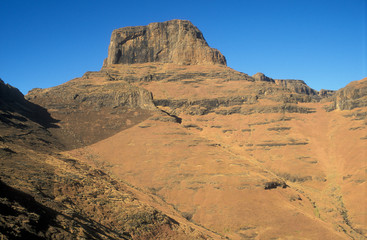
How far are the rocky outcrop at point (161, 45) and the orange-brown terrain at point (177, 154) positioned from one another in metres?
0.44

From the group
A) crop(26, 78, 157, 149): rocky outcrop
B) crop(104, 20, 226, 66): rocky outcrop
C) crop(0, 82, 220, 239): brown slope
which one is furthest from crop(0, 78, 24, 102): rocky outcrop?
crop(104, 20, 226, 66): rocky outcrop

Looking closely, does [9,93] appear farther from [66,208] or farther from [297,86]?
[297,86]

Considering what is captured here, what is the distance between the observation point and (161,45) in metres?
111

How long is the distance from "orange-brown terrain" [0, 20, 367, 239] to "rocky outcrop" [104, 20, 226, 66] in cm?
44

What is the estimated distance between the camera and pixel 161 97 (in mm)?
86750

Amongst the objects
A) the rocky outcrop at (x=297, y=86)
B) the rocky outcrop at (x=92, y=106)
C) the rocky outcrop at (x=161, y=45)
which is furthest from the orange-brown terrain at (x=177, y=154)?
the rocky outcrop at (x=297, y=86)

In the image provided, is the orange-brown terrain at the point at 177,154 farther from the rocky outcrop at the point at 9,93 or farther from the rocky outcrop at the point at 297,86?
the rocky outcrop at the point at 297,86

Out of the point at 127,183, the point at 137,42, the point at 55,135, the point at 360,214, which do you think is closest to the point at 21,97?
the point at 55,135

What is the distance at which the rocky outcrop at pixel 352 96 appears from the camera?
7225 centimetres

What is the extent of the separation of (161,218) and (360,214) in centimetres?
3211

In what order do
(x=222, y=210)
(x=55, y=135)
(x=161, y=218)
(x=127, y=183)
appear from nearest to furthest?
1. (x=161, y=218)
2. (x=222, y=210)
3. (x=127, y=183)
4. (x=55, y=135)

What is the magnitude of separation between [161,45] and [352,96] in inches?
2715

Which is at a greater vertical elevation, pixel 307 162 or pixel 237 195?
pixel 307 162

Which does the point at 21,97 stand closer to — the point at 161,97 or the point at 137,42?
the point at 161,97
